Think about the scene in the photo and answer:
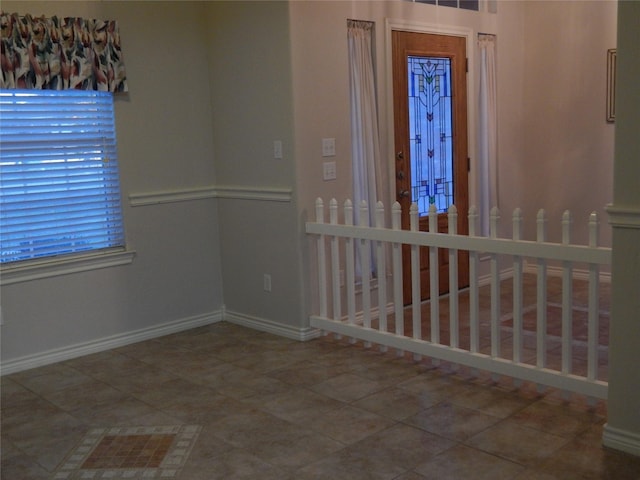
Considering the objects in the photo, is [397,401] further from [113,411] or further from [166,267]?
[166,267]

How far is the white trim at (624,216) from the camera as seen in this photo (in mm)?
2748

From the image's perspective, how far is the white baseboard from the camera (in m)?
2.89

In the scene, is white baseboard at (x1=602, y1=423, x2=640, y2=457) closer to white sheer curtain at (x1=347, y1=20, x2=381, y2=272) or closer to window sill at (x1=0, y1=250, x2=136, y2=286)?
white sheer curtain at (x1=347, y1=20, x2=381, y2=272)

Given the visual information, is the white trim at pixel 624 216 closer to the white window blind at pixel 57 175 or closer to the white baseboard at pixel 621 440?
→ the white baseboard at pixel 621 440

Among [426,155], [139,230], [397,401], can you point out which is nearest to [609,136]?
[426,155]

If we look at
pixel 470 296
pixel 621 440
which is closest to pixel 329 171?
pixel 470 296

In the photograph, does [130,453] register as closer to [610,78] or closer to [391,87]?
[391,87]

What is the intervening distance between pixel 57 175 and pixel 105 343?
110 cm

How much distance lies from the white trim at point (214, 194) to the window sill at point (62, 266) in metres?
0.35

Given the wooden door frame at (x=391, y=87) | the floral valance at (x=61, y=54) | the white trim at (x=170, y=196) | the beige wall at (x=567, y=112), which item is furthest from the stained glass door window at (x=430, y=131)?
the floral valance at (x=61, y=54)

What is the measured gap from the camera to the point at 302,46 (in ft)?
14.5

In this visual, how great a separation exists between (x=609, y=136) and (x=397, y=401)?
11.0 ft

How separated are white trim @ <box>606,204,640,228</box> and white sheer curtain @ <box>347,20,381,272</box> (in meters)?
2.14

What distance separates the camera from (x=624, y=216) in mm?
2781
